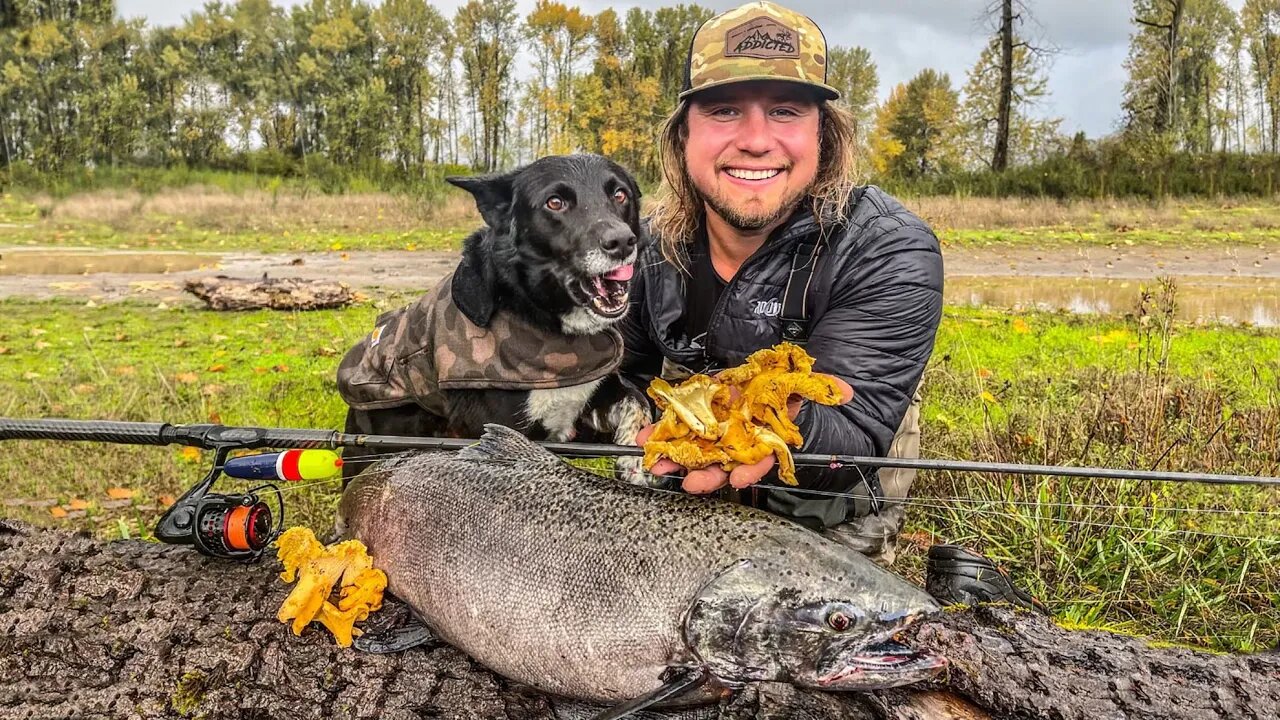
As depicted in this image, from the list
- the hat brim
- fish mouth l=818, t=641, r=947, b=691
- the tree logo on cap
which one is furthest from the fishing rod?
the tree logo on cap

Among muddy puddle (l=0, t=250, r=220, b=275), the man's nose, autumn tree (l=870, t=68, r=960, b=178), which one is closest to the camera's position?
the man's nose

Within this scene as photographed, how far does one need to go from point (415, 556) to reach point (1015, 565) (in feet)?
8.73

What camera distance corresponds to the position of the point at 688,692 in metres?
1.73

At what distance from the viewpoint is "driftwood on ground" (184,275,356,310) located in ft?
32.2

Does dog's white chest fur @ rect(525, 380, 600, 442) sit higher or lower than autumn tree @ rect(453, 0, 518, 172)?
lower

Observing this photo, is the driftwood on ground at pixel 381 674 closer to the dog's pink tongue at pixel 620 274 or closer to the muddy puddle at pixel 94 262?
the dog's pink tongue at pixel 620 274

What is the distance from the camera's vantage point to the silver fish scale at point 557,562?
1822mm

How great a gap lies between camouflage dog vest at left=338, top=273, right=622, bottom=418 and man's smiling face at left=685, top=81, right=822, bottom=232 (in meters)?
0.78

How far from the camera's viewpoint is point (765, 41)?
10.3 ft

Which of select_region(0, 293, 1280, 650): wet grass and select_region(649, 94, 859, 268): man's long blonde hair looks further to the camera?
select_region(649, 94, 859, 268): man's long blonde hair

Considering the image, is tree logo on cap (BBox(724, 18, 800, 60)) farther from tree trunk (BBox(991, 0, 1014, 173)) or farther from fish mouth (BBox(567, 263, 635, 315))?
tree trunk (BBox(991, 0, 1014, 173))

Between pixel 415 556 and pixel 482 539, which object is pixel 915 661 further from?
pixel 415 556

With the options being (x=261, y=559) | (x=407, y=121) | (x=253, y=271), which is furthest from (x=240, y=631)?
(x=407, y=121)

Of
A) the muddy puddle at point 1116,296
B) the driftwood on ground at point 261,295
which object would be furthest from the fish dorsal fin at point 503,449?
the muddy puddle at point 1116,296
